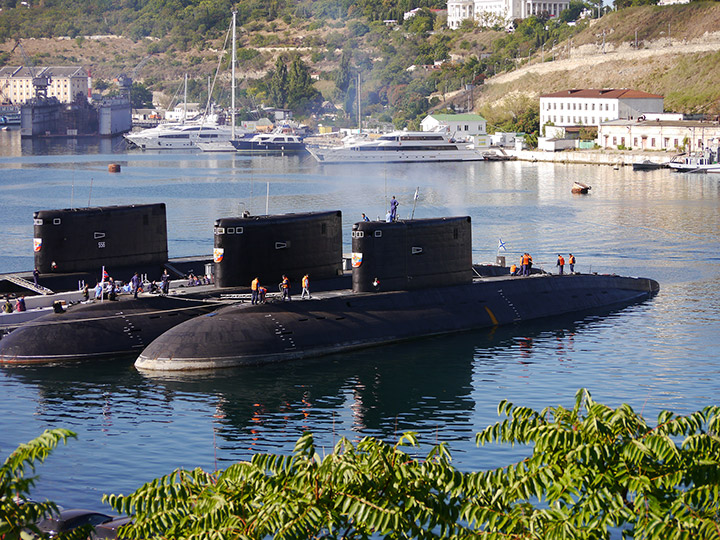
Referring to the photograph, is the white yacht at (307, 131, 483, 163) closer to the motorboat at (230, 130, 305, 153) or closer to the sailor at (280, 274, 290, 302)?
the motorboat at (230, 130, 305, 153)

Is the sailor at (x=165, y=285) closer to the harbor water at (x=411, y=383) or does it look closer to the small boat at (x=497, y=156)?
the harbor water at (x=411, y=383)

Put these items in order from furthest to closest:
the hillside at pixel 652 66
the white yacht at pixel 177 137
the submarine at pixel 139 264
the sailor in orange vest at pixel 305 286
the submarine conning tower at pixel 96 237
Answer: the white yacht at pixel 177 137, the hillside at pixel 652 66, the submarine conning tower at pixel 96 237, the sailor in orange vest at pixel 305 286, the submarine at pixel 139 264

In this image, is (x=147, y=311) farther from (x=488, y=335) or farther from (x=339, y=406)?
(x=488, y=335)

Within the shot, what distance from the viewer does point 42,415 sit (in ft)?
107

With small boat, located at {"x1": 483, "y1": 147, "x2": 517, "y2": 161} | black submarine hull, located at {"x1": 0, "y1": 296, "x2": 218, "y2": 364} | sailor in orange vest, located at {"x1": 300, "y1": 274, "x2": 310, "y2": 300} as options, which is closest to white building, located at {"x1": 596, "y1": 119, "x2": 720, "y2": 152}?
small boat, located at {"x1": 483, "y1": 147, "x2": 517, "y2": 161}

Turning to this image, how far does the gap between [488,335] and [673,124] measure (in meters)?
107

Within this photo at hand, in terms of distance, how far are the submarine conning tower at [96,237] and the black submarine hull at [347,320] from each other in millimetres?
8443

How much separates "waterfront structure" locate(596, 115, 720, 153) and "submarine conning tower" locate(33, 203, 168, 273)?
10529 centimetres

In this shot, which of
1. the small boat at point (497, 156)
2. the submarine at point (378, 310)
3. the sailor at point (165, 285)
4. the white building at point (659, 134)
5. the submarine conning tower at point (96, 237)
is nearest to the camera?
the submarine at point (378, 310)

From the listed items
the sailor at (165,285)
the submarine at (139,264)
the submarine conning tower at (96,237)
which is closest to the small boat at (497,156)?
Answer: the submarine at (139,264)

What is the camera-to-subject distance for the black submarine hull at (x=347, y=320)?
37.2 m

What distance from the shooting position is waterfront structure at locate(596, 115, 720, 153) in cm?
13825

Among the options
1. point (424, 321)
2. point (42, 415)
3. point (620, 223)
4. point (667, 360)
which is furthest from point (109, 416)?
point (620, 223)

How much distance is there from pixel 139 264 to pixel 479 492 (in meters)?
33.8
